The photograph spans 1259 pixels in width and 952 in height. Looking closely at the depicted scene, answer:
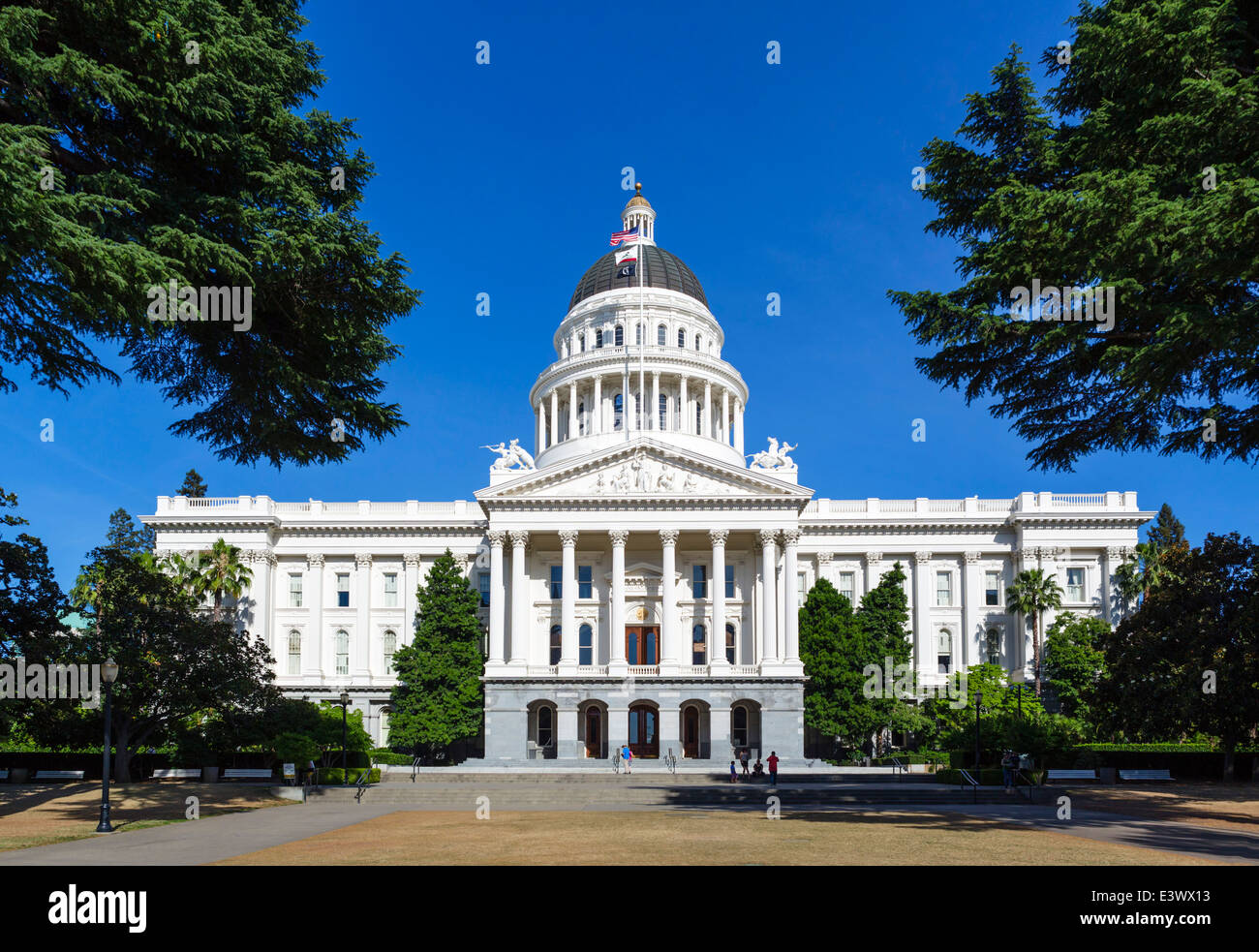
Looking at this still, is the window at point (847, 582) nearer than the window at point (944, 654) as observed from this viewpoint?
No

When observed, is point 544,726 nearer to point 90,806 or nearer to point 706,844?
point 90,806

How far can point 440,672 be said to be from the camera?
199 feet

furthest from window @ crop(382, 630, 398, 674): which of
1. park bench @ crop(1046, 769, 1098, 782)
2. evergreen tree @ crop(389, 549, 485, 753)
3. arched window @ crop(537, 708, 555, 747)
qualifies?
park bench @ crop(1046, 769, 1098, 782)

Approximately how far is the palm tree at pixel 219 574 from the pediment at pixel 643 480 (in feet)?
53.0

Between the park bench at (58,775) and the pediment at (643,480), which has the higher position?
the pediment at (643,480)

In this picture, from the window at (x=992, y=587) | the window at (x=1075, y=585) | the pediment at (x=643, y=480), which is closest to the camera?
the pediment at (x=643, y=480)

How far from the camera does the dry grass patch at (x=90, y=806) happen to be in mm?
24325

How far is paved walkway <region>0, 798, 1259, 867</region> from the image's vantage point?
18953 mm

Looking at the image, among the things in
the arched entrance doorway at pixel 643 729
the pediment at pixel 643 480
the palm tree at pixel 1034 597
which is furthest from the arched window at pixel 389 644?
the palm tree at pixel 1034 597

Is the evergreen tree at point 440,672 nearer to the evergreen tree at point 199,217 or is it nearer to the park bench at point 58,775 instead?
the park bench at point 58,775

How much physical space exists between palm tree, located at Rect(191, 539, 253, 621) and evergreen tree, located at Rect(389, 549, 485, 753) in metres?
11.0

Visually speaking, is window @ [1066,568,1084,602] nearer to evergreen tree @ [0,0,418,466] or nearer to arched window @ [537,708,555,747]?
arched window @ [537,708,555,747]

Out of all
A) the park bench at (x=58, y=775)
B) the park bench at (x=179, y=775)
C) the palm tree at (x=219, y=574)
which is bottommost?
the park bench at (x=179, y=775)
